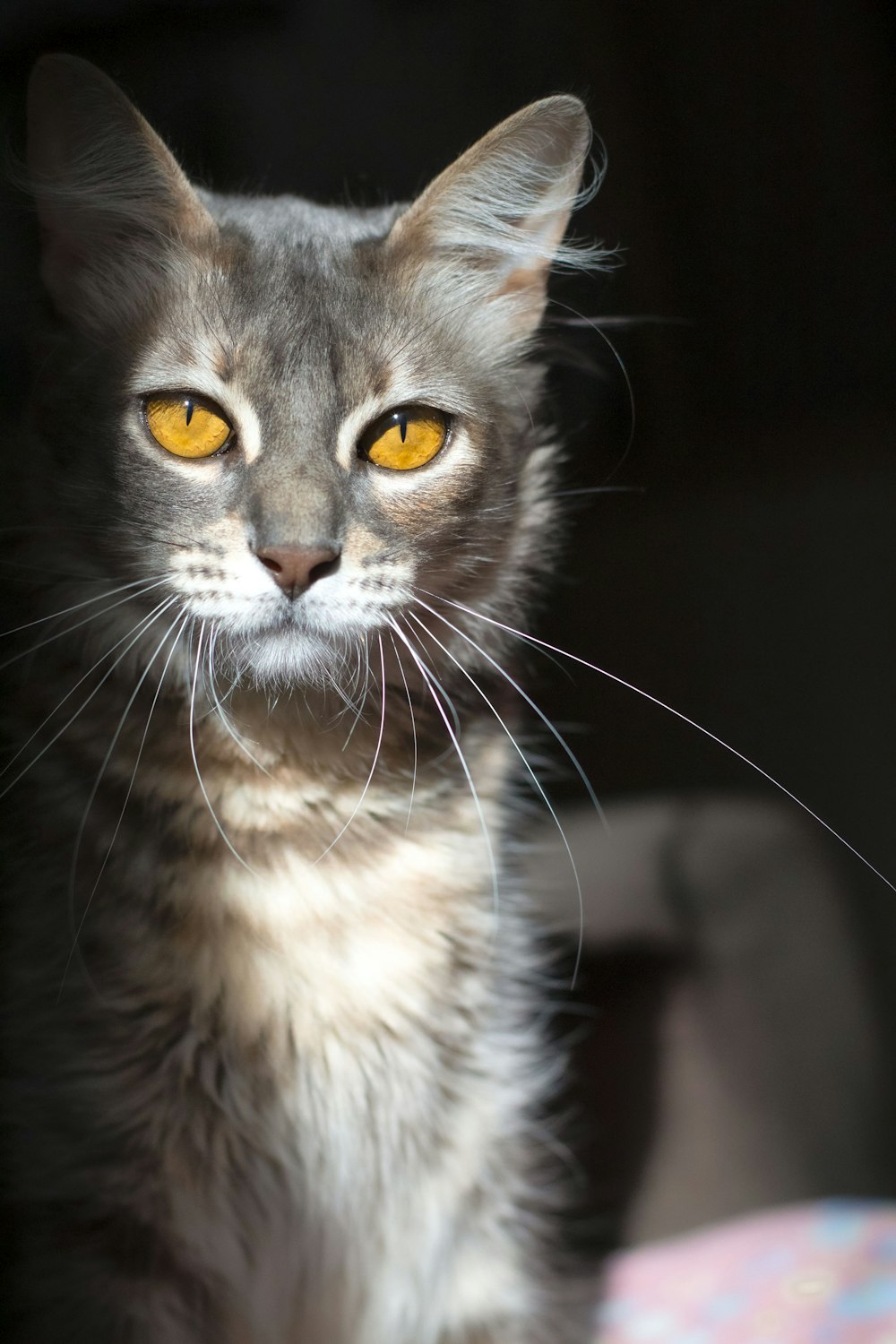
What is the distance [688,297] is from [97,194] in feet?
1.65

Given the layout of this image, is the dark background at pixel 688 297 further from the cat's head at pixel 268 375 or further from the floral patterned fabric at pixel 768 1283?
the floral patterned fabric at pixel 768 1283

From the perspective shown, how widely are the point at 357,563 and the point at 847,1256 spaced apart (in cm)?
85

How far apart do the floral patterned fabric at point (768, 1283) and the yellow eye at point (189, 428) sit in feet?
2.83

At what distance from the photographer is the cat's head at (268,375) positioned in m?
0.73

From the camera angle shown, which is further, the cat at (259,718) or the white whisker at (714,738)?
the white whisker at (714,738)

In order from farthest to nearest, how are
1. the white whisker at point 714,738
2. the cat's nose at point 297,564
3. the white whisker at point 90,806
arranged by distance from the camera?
the white whisker at point 714,738
the white whisker at point 90,806
the cat's nose at point 297,564

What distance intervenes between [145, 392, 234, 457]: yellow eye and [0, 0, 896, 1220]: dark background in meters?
0.12

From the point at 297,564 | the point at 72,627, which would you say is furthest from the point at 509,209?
the point at 72,627

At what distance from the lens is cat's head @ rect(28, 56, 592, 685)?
731 mm

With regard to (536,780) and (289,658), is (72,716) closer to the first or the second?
(289,658)

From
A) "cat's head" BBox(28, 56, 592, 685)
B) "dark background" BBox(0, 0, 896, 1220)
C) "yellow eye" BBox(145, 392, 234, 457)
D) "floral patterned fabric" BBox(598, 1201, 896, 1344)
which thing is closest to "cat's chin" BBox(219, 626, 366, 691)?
"cat's head" BBox(28, 56, 592, 685)

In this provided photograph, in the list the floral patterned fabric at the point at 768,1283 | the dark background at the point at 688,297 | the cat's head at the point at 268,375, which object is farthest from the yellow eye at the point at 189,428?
the floral patterned fabric at the point at 768,1283

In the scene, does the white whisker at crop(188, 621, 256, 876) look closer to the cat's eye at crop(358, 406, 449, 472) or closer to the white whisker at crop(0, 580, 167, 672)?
the white whisker at crop(0, 580, 167, 672)

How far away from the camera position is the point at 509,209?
823 mm
